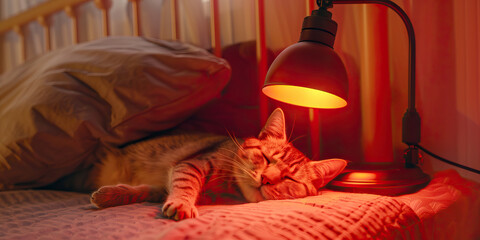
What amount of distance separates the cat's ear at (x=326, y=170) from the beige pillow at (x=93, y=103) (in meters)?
0.42

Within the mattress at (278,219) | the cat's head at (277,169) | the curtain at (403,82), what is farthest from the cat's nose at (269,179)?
the curtain at (403,82)

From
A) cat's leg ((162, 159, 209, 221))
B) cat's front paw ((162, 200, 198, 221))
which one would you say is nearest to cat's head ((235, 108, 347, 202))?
cat's leg ((162, 159, 209, 221))

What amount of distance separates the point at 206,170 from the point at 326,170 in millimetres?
293

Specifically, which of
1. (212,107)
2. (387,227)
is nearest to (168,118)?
(212,107)

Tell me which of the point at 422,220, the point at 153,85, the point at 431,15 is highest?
the point at 431,15

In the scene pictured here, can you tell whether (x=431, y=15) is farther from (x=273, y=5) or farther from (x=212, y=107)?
(x=212, y=107)

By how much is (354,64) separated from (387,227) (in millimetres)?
611

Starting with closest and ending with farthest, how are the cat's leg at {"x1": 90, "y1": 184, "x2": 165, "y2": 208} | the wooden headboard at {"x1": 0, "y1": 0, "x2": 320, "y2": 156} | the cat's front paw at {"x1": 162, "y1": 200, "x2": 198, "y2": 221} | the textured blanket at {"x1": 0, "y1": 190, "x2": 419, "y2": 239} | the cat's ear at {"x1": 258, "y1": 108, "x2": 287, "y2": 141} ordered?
1. the textured blanket at {"x1": 0, "y1": 190, "x2": 419, "y2": 239}
2. the cat's front paw at {"x1": 162, "y1": 200, "x2": 198, "y2": 221}
3. the cat's leg at {"x1": 90, "y1": 184, "x2": 165, "y2": 208}
4. the cat's ear at {"x1": 258, "y1": 108, "x2": 287, "y2": 141}
5. the wooden headboard at {"x1": 0, "y1": 0, "x2": 320, "y2": 156}

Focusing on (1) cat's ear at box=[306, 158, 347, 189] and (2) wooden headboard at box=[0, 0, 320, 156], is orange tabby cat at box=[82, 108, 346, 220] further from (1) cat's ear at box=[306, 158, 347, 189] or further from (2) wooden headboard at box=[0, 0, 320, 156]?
(2) wooden headboard at box=[0, 0, 320, 156]

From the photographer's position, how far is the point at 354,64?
3.50 feet

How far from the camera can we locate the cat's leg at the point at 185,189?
613 millimetres

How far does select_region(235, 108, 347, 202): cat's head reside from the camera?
2.56 ft

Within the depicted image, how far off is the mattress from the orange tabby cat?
0.05 m

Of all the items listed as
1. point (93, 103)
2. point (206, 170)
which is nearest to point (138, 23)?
point (93, 103)
